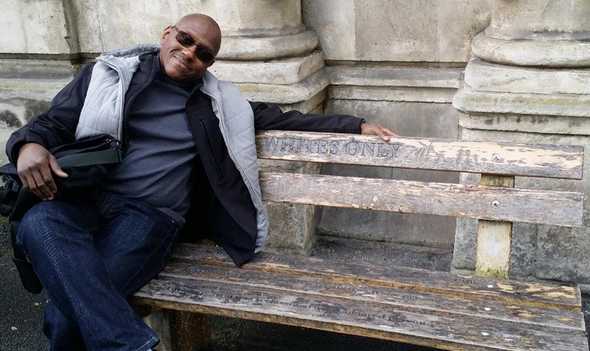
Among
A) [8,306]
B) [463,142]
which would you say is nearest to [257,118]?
[463,142]

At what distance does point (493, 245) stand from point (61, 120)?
1.91m

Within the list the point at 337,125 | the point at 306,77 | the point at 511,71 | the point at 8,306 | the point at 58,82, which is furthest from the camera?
the point at 58,82

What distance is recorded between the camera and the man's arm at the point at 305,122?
9.59ft

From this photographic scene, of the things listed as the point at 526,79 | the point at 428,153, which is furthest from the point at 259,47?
the point at 526,79

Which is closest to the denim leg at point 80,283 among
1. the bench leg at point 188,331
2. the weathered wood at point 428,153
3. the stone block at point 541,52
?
the bench leg at point 188,331

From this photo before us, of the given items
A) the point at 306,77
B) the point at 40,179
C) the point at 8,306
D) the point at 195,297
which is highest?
the point at 306,77

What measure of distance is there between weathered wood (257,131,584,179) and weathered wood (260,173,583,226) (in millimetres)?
84

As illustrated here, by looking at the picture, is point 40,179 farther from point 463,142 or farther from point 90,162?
point 463,142

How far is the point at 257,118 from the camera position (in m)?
3.02

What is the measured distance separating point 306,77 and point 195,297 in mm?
1603

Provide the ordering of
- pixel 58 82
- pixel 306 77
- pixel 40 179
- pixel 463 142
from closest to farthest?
pixel 40 179
pixel 463 142
pixel 306 77
pixel 58 82

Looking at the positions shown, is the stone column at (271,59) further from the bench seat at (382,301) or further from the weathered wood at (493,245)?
the weathered wood at (493,245)

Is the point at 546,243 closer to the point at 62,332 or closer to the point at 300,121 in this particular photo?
the point at 300,121

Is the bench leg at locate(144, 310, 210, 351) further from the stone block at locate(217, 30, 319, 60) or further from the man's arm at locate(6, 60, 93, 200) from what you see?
the stone block at locate(217, 30, 319, 60)
